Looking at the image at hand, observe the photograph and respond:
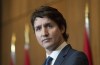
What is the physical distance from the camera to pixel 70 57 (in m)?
1.74

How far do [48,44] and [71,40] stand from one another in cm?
243

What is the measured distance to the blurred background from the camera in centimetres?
384

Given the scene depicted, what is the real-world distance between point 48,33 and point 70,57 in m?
0.23

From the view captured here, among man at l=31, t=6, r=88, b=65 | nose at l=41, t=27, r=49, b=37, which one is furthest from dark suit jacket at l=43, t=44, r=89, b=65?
nose at l=41, t=27, r=49, b=37

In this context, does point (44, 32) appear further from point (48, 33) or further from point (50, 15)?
point (50, 15)

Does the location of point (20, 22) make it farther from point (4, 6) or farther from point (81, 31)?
point (81, 31)

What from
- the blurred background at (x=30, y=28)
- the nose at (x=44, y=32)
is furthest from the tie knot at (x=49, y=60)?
the blurred background at (x=30, y=28)

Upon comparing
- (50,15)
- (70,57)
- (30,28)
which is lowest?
(30,28)

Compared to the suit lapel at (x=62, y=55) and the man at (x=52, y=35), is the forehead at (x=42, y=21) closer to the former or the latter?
the man at (x=52, y=35)

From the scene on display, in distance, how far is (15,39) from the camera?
19.3ft

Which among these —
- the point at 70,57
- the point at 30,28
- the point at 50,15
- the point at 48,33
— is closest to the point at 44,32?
the point at 48,33

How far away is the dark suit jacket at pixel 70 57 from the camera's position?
5.52 ft

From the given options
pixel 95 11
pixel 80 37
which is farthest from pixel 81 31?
pixel 95 11

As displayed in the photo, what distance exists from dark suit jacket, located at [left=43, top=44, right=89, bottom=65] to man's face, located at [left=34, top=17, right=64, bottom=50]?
76 mm
